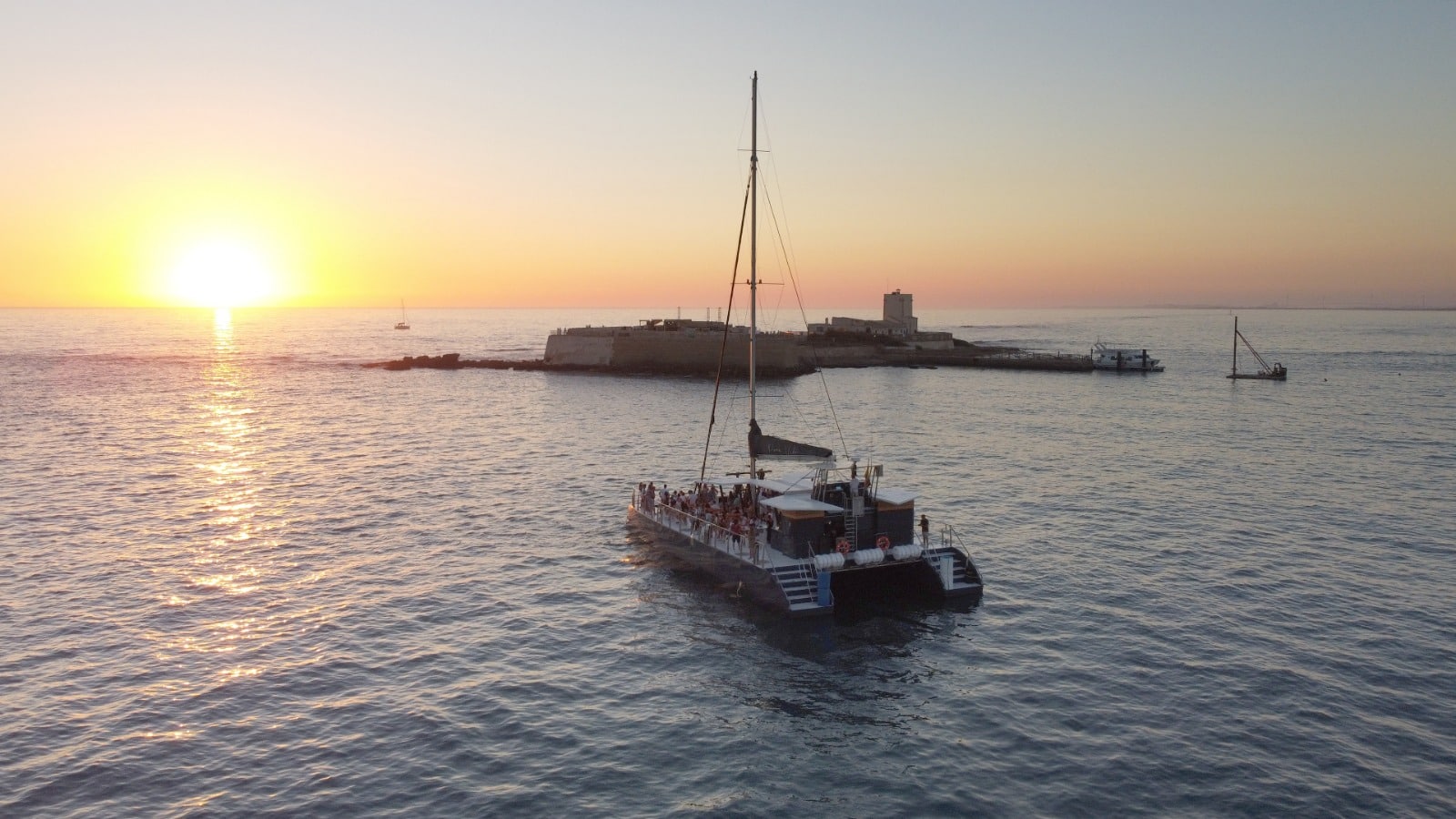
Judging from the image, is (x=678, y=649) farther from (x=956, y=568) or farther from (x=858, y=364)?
(x=858, y=364)

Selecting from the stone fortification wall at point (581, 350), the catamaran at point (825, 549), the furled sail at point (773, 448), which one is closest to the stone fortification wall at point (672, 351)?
the stone fortification wall at point (581, 350)

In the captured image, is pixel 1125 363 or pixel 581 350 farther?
pixel 1125 363

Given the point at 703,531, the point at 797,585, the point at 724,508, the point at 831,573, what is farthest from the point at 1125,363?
the point at 797,585

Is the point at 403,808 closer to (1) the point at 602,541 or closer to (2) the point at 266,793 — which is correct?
(2) the point at 266,793

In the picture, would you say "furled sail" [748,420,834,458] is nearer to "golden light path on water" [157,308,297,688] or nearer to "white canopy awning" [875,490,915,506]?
"white canopy awning" [875,490,915,506]

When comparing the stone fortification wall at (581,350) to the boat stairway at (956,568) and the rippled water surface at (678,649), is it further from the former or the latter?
the boat stairway at (956,568)

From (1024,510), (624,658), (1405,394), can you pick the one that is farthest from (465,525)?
(1405,394)
